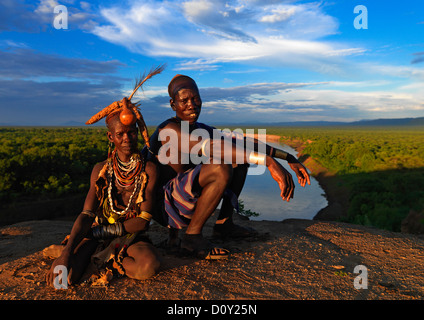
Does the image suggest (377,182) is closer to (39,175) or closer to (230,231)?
(230,231)

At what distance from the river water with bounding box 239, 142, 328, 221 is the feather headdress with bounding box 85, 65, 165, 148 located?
10969 mm

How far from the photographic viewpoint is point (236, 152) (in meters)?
3.32

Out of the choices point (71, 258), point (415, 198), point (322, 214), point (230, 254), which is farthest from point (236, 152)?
point (415, 198)

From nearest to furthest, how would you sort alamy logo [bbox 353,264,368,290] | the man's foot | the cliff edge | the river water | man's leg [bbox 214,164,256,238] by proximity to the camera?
Answer: the cliff edge → alamy logo [bbox 353,264,368,290] → man's leg [bbox 214,164,256,238] → the man's foot → the river water

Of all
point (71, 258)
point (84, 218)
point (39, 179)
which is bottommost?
point (39, 179)

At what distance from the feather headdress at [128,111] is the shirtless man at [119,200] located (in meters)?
0.07

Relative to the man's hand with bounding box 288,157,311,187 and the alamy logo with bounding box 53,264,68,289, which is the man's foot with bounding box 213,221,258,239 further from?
the alamy logo with bounding box 53,264,68,289

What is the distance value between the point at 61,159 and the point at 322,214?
1587 centimetres

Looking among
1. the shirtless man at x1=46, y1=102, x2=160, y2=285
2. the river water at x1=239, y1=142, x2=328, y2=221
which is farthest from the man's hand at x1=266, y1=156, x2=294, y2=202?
the river water at x1=239, y1=142, x2=328, y2=221

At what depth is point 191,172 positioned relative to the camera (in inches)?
136

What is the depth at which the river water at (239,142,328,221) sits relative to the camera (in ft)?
Answer: 53.3

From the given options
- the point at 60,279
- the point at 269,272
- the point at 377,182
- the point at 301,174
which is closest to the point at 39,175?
the point at 60,279

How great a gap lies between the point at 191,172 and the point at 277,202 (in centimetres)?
1588
